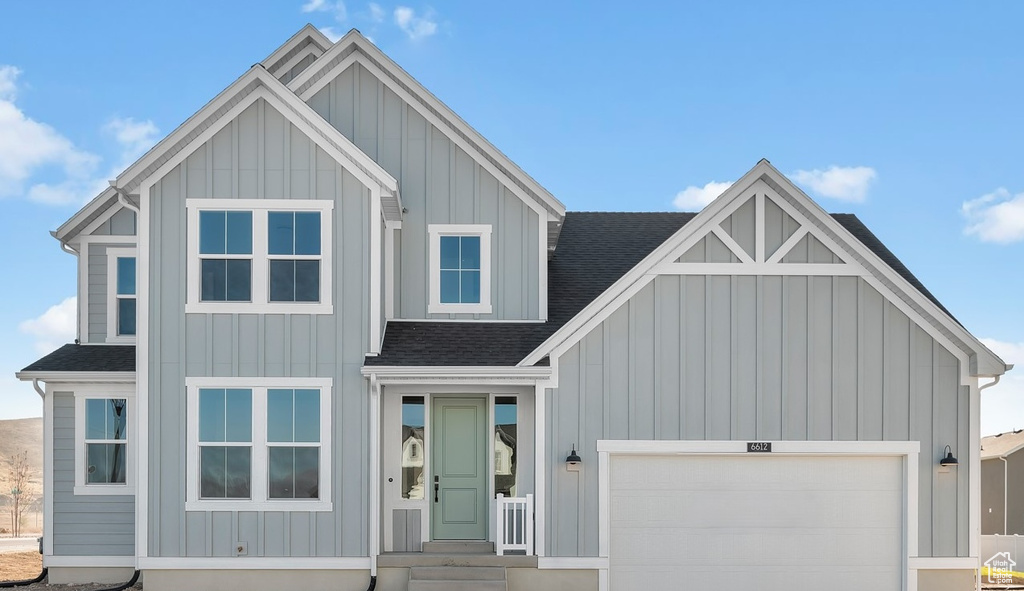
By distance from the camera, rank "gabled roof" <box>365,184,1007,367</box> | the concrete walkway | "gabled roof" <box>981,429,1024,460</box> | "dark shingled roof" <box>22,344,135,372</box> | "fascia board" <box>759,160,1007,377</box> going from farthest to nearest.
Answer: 1. "gabled roof" <box>981,429,1024,460</box>
2. the concrete walkway
3. "dark shingled roof" <box>22,344,135,372</box>
4. "gabled roof" <box>365,184,1007,367</box>
5. "fascia board" <box>759,160,1007,377</box>

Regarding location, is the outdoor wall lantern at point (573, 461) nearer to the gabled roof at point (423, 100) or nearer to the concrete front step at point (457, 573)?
the concrete front step at point (457, 573)

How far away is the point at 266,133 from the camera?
1065 cm

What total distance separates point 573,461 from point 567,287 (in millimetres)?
3680

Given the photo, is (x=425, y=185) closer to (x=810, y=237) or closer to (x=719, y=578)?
(x=810, y=237)

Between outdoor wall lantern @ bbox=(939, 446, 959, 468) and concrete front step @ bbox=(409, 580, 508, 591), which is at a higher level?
outdoor wall lantern @ bbox=(939, 446, 959, 468)

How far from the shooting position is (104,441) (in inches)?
470

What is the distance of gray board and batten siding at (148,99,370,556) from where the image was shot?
10.4 m

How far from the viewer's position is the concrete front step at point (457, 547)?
11.1 meters

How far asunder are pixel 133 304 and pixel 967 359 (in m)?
12.3

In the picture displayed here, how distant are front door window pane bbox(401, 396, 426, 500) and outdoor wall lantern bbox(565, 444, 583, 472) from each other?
7.40 ft

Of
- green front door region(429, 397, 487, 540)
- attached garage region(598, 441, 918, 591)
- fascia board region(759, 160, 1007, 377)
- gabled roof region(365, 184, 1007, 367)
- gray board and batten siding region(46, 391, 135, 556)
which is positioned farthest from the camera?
gray board and batten siding region(46, 391, 135, 556)

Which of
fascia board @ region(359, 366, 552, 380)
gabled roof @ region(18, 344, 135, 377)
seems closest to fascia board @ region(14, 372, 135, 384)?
gabled roof @ region(18, 344, 135, 377)

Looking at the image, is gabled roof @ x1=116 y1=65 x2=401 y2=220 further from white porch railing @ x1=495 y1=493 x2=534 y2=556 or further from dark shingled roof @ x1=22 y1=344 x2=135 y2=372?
white porch railing @ x1=495 y1=493 x2=534 y2=556

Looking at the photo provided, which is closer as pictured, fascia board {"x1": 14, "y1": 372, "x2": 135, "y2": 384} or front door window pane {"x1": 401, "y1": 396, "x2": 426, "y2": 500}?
front door window pane {"x1": 401, "y1": 396, "x2": 426, "y2": 500}
